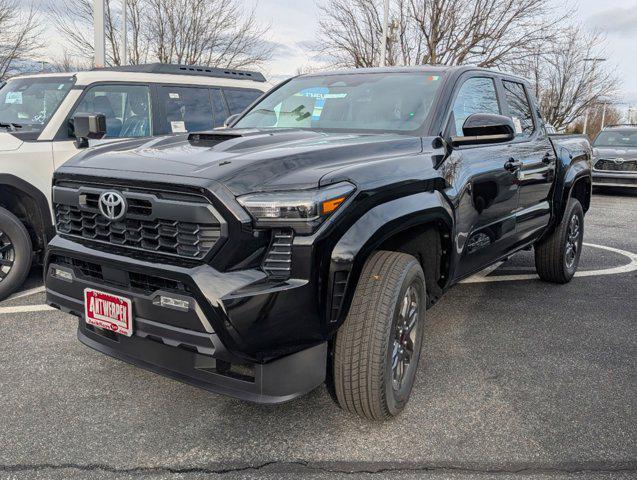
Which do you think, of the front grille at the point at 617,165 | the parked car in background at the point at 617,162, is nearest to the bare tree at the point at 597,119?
the parked car in background at the point at 617,162

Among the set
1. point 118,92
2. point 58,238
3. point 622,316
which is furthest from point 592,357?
point 118,92

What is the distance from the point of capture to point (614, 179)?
559 inches

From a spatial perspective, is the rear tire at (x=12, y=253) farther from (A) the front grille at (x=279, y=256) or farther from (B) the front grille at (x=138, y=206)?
(A) the front grille at (x=279, y=256)

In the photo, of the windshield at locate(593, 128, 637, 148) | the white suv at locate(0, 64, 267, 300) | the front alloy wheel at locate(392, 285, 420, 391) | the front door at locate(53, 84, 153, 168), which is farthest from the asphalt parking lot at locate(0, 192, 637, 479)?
the windshield at locate(593, 128, 637, 148)

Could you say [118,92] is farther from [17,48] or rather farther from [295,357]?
[17,48]

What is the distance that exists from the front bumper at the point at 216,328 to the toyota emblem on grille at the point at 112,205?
18 cm

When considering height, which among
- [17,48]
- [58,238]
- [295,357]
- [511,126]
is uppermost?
[17,48]

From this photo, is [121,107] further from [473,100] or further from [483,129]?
[483,129]

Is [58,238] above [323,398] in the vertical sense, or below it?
above

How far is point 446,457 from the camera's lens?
8.65 ft

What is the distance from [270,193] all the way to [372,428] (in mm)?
1271

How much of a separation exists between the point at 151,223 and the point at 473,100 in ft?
7.80

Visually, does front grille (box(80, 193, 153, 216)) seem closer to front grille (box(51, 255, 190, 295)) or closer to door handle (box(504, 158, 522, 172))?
front grille (box(51, 255, 190, 295))

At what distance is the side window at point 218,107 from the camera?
6449mm
